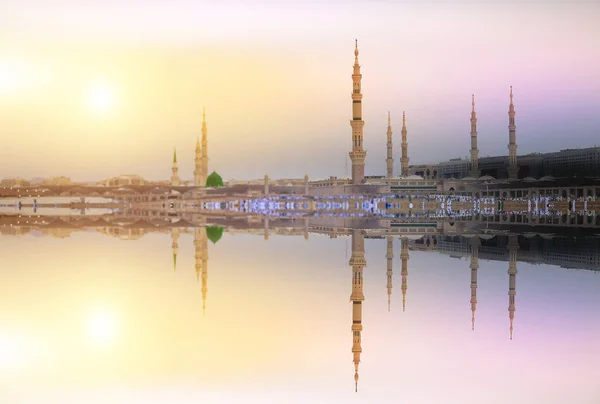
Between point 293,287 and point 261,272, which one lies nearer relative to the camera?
point 293,287

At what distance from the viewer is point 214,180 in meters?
105

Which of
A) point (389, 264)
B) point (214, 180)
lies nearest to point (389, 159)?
point (214, 180)

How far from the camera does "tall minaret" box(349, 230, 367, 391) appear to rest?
7.29m

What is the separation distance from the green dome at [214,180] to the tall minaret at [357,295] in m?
84.2

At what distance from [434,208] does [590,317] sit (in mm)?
61476

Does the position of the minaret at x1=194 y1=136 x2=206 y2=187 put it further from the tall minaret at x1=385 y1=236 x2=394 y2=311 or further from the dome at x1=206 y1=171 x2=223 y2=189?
the tall minaret at x1=385 y1=236 x2=394 y2=311

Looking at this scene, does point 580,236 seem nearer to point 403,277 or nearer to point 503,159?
point 403,277

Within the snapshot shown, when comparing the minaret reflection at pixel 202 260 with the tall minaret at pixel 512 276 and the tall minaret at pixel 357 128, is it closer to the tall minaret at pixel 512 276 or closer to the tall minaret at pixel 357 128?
the tall minaret at pixel 512 276

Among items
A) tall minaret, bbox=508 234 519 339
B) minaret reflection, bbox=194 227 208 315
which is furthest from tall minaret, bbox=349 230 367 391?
minaret reflection, bbox=194 227 208 315

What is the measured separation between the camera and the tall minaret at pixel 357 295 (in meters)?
7.29

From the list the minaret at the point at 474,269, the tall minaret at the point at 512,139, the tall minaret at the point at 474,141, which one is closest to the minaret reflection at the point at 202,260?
the minaret at the point at 474,269

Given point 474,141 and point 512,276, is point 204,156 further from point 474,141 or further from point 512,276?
point 512,276

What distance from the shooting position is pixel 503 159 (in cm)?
9019

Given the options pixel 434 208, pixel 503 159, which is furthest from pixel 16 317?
pixel 503 159
